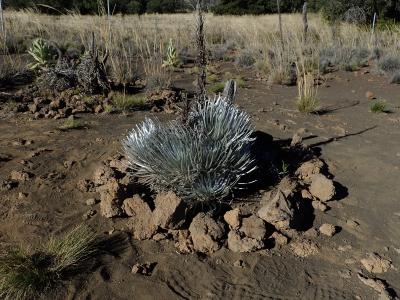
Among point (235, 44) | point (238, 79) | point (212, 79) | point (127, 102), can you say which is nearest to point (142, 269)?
point (127, 102)

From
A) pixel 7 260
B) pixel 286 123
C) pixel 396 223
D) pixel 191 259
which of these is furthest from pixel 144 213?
pixel 286 123

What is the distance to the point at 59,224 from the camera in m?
3.69

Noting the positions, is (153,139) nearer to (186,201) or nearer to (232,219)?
(186,201)

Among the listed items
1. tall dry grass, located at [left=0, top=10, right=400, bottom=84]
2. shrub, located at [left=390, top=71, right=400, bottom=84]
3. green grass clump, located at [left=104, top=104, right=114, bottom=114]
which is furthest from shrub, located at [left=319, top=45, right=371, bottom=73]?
green grass clump, located at [left=104, top=104, right=114, bottom=114]

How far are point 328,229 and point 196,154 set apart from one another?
45.5 inches

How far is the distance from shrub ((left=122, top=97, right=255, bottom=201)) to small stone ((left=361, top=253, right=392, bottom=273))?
3.54 ft

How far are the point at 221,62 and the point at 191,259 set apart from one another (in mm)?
10067

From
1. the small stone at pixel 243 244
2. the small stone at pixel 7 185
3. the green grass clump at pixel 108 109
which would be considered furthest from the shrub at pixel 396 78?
the small stone at pixel 7 185

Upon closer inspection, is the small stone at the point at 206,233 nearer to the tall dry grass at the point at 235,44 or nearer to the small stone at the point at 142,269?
the small stone at the point at 142,269

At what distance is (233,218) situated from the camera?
142 inches

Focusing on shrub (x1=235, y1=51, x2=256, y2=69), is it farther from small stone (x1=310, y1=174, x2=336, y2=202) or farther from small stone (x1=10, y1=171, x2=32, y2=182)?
small stone (x1=10, y1=171, x2=32, y2=182)

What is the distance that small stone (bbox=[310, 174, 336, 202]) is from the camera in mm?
4133

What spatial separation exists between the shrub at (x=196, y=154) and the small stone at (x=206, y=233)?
286 mm

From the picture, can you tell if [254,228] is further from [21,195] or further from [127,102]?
[127,102]
